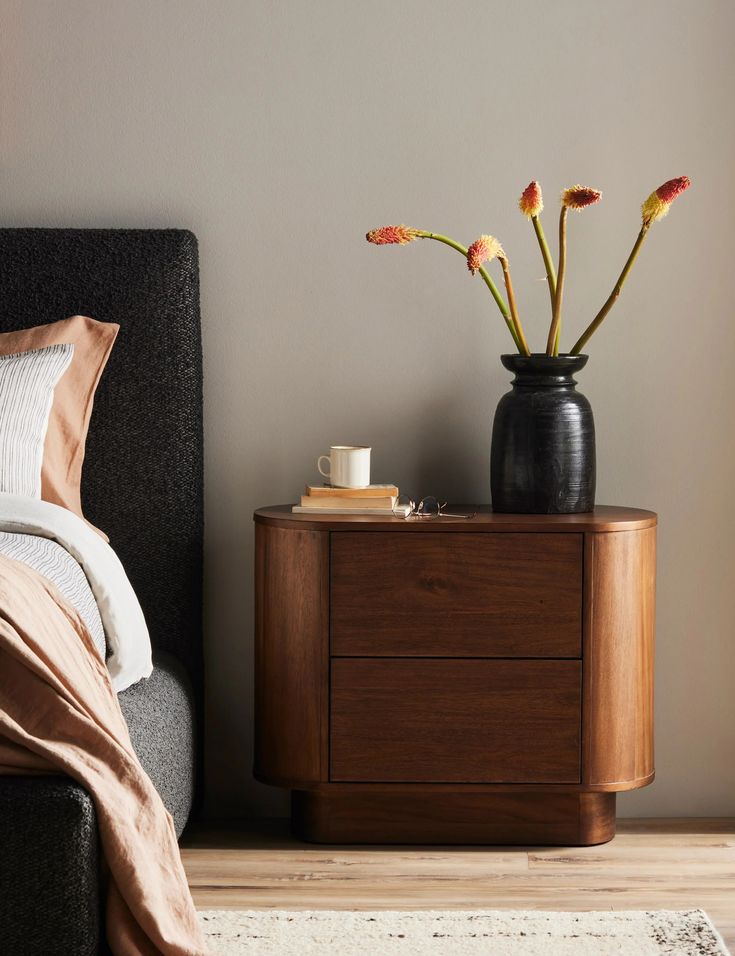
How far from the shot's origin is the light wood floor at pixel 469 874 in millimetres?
2084

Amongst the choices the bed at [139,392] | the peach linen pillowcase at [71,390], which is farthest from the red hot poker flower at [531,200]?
the peach linen pillowcase at [71,390]

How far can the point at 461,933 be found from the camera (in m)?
1.93

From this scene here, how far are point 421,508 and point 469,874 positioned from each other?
0.72m

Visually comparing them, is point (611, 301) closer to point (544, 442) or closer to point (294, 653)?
point (544, 442)

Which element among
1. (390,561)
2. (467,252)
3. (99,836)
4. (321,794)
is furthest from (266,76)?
(99,836)

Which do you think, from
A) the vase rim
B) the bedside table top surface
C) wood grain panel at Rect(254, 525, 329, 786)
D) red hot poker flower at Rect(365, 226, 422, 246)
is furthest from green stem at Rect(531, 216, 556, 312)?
wood grain panel at Rect(254, 525, 329, 786)

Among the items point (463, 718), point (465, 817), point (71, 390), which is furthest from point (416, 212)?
point (465, 817)

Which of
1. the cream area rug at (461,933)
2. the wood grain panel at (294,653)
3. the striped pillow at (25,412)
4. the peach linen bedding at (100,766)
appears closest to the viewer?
the peach linen bedding at (100,766)

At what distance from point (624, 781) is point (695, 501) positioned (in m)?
0.68

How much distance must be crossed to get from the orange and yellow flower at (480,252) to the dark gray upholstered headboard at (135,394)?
0.65 metres

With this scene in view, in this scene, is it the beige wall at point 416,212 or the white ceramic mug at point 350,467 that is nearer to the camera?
the white ceramic mug at point 350,467

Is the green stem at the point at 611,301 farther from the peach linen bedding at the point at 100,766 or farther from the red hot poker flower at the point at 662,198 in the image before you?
the peach linen bedding at the point at 100,766

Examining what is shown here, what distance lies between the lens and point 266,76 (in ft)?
8.54

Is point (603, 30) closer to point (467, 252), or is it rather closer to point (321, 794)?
point (467, 252)
